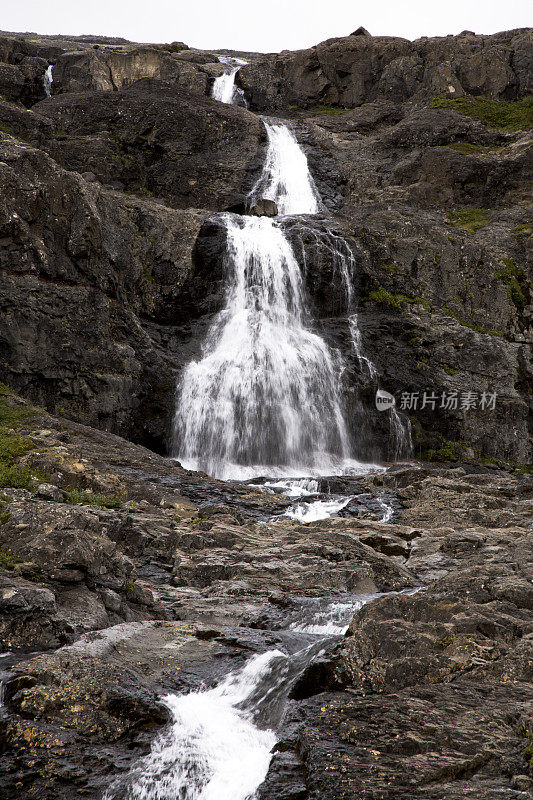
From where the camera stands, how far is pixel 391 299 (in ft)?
101

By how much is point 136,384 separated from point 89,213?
6876 millimetres

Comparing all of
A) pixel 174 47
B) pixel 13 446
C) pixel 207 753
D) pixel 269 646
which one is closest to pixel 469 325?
pixel 13 446

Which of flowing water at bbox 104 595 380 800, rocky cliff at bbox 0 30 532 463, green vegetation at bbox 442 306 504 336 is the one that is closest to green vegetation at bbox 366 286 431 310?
rocky cliff at bbox 0 30 532 463

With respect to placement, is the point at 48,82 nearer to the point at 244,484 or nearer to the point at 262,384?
the point at 262,384

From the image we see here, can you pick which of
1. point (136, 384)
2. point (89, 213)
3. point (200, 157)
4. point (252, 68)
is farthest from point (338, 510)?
point (252, 68)

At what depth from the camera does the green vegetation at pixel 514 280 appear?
32.4 m

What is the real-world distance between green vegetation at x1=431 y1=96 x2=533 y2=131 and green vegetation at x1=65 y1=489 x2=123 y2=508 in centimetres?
3966

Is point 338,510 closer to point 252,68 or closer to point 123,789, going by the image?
point 123,789

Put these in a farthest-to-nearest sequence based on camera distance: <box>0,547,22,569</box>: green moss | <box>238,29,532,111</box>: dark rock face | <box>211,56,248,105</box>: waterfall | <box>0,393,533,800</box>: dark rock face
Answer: <box>211,56,248,105</box>: waterfall → <box>238,29,532,111</box>: dark rock face → <box>0,547,22,569</box>: green moss → <box>0,393,533,800</box>: dark rock face

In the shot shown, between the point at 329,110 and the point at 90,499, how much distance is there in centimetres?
4369

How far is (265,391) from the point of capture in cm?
2673

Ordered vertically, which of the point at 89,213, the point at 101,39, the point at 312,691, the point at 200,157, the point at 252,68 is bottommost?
the point at 312,691

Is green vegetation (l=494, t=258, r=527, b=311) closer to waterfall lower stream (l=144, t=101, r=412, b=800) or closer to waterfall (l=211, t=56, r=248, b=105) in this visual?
waterfall lower stream (l=144, t=101, r=412, b=800)

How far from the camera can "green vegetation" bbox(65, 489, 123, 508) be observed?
12914 mm
